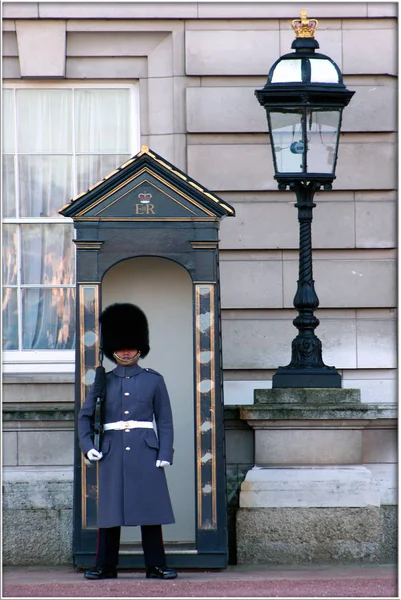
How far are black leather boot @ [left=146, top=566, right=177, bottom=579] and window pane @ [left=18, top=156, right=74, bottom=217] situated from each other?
112 inches

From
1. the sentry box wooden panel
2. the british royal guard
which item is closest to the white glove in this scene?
the british royal guard

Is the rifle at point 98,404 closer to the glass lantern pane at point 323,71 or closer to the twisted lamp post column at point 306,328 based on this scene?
the twisted lamp post column at point 306,328

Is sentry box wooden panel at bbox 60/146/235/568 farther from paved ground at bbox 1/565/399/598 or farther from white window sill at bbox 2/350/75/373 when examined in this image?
white window sill at bbox 2/350/75/373

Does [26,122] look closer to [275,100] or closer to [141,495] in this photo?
[275,100]

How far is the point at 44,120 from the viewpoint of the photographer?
9.08m

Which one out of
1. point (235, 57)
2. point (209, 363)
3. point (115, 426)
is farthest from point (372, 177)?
point (115, 426)

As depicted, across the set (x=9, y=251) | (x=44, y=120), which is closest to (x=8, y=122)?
(x=44, y=120)

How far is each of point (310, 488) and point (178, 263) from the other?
1657 millimetres

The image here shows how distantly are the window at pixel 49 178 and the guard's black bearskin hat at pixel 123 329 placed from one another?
1.64 metres

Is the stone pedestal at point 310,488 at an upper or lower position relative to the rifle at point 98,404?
lower

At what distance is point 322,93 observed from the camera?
25.5ft

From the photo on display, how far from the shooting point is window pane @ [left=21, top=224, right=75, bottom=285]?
908cm

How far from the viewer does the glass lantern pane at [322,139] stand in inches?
309

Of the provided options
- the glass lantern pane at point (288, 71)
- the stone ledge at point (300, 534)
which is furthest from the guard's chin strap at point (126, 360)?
the glass lantern pane at point (288, 71)
